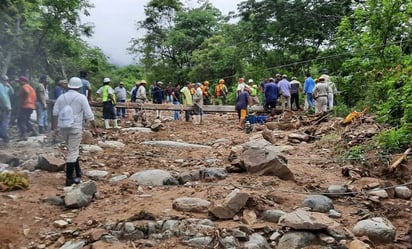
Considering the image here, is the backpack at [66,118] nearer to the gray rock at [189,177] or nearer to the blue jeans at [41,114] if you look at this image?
the gray rock at [189,177]

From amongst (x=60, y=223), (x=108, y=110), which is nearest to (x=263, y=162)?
(x=60, y=223)

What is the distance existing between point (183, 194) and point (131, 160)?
2.80 m

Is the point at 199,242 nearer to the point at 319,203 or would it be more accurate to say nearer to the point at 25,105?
the point at 319,203

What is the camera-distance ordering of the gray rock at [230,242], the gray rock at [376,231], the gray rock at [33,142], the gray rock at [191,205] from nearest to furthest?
the gray rock at [230,242]
the gray rock at [376,231]
the gray rock at [191,205]
the gray rock at [33,142]

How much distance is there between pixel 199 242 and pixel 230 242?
35 cm

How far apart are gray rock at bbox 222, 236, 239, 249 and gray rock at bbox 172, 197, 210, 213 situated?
2.47 ft

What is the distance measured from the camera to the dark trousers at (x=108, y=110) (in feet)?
42.0

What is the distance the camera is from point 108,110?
12961mm

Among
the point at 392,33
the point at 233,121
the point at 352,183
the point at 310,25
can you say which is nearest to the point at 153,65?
the point at 310,25

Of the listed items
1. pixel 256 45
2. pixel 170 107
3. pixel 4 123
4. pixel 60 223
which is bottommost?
pixel 60 223

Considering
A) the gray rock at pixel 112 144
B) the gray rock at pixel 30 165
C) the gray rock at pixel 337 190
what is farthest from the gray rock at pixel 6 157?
the gray rock at pixel 337 190

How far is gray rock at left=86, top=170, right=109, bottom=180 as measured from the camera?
291 inches

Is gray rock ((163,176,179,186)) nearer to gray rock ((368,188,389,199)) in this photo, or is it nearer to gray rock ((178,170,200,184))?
gray rock ((178,170,200,184))

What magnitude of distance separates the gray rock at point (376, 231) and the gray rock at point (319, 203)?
0.56 metres
